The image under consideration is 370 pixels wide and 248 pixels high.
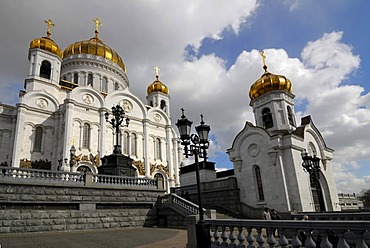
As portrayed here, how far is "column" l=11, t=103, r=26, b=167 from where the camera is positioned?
25.0 m

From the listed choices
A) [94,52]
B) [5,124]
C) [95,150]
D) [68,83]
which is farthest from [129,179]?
[94,52]

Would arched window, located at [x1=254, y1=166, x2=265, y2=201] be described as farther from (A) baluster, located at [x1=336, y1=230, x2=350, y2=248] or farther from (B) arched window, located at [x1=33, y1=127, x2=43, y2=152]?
(B) arched window, located at [x1=33, y1=127, x2=43, y2=152]

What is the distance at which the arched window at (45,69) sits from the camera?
33094mm

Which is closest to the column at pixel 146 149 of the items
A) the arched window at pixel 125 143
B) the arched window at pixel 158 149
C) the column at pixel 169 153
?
the arched window at pixel 158 149

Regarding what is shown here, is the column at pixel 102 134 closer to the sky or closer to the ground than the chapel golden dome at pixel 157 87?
closer to the ground

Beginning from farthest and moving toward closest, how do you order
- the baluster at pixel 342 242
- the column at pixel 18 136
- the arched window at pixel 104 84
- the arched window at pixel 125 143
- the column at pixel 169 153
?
the arched window at pixel 104 84 < the column at pixel 169 153 < the arched window at pixel 125 143 < the column at pixel 18 136 < the baluster at pixel 342 242

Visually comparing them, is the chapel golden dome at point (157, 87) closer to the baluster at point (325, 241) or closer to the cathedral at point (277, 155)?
the cathedral at point (277, 155)

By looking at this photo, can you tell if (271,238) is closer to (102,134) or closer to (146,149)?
(102,134)

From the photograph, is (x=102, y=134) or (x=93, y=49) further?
(x=93, y=49)

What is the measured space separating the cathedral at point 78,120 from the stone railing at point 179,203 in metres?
14.2

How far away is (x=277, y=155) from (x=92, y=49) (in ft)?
117

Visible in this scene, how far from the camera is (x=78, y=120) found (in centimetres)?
2909

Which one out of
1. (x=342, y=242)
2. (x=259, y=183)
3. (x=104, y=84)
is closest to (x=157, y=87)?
(x=104, y=84)

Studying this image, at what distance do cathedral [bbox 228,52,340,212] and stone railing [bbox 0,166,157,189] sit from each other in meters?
7.68
